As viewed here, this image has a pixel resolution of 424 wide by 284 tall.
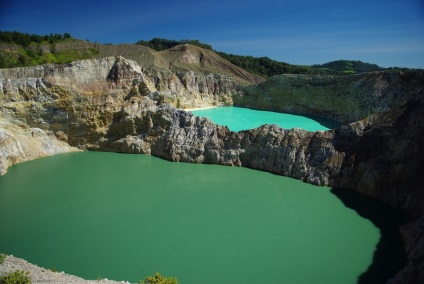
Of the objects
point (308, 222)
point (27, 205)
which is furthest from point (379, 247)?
point (27, 205)

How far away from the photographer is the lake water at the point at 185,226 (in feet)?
42.6

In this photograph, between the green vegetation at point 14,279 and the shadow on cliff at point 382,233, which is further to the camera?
the shadow on cliff at point 382,233

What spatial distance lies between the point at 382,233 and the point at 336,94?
27.3m

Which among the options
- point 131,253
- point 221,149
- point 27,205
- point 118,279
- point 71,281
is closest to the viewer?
point 71,281

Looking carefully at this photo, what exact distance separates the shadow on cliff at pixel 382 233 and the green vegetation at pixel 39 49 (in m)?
33.8

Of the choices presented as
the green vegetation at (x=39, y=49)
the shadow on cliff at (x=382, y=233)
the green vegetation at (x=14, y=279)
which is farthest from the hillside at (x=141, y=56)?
the shadow on cliff at (x=382, y=233)

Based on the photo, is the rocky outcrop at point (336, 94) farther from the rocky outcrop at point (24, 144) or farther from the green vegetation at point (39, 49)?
the rocky outcrop at point (24, 144)

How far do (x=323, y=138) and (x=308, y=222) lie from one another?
7.20 metres

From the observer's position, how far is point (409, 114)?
18.8 m

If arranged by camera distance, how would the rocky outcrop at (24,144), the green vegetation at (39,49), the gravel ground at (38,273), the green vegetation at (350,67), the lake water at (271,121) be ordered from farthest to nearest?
the green vegetation at (350,67) < the green vegetation at (39,49) < the lake water at (271,121) < the rocky outcrop at (24,144) < the gravel ground at (38,273)

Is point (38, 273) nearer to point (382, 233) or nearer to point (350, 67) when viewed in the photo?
point (382, 233)

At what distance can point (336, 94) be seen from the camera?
40.2 metres

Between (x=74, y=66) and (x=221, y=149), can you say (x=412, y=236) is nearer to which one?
(x=221, y=149)

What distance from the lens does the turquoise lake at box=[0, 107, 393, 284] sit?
13.0 m
